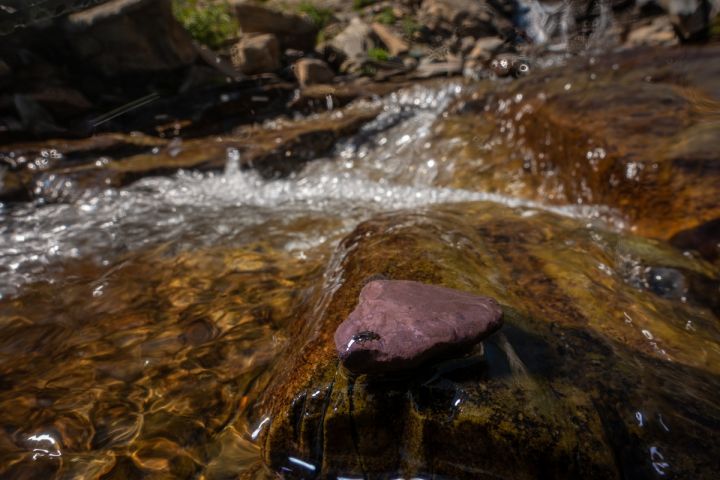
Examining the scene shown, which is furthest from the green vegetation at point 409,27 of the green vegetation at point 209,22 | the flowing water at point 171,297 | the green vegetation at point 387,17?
the flowing water at point 171,297

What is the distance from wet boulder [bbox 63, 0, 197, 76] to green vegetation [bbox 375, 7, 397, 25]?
571 centimetres

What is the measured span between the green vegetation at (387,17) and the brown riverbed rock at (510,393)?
412 inches

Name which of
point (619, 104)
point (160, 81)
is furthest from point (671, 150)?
point (160, 81)

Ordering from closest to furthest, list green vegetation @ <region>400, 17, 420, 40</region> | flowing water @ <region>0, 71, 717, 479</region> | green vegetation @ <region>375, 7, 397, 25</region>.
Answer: flowing water @ <region>0, 71, 717, 479</region>
green vegetation @ <region>400, 17, 420, 40</region>
green vegetation @ <region>375, 7, 397, 25</region>

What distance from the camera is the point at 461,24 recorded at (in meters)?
11.2

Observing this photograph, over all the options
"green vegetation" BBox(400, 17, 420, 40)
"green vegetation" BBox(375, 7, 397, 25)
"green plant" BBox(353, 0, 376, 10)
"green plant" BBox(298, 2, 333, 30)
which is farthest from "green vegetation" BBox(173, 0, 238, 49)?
"green vegetation" BBox(400, 17, 420, 40)

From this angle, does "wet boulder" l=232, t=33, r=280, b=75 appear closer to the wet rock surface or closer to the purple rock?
the wet rock surface

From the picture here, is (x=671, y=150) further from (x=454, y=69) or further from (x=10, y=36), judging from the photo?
(x=10, y=36)

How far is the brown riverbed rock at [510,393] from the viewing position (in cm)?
155

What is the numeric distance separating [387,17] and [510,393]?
11.8m

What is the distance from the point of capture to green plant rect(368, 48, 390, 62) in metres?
9.66

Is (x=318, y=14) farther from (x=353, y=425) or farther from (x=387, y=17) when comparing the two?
(x=353, y=425)

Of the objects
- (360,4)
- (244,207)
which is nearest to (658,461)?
(244,207)

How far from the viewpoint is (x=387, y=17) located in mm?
11602
